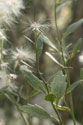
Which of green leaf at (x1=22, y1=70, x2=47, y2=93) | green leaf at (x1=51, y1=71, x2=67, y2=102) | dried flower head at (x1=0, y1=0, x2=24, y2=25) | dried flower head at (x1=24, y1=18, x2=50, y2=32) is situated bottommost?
green leaf at (x1=51, y1=71, x2=67, y2=102)

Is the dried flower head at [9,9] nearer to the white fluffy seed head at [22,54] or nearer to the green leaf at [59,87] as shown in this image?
the white fluffy seed head at [22,54]

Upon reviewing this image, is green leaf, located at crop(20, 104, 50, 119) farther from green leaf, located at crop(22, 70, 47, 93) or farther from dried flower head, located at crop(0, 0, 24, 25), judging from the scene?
dried flower head, located at crop(0, 0, 24, 25)

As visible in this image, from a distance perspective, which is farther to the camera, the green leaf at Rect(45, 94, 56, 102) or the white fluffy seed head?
the white fluffy seed head

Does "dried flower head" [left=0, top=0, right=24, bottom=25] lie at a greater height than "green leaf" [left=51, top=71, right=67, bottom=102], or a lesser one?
greater

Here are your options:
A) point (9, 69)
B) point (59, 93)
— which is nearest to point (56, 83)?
point (59, 93)

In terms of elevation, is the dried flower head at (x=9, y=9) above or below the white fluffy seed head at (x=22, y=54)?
above

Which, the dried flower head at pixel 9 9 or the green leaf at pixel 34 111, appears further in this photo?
the dried flower head at pixel 9 9

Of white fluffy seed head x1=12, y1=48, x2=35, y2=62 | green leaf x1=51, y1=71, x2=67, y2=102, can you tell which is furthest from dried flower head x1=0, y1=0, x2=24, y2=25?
green leaf x1=51, y1=71, x2=67, y2=102

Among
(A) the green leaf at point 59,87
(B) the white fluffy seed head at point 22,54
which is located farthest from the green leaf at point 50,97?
(B) the white fluffy seed head at point 22,54
